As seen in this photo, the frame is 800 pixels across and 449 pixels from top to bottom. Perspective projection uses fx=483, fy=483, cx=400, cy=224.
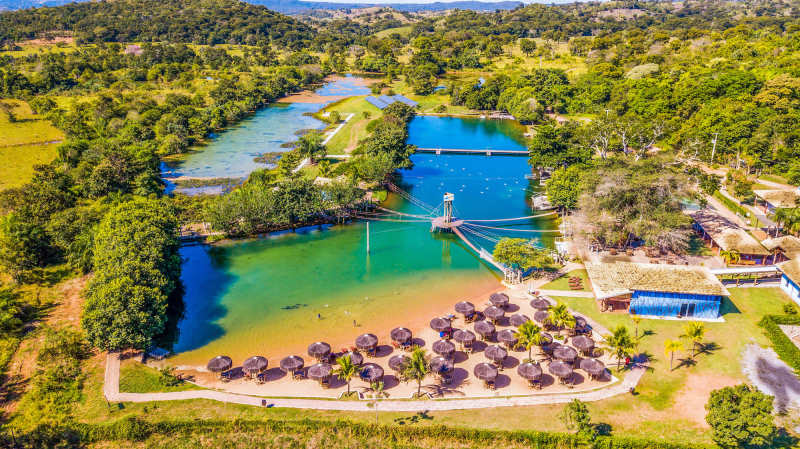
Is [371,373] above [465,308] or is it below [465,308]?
below

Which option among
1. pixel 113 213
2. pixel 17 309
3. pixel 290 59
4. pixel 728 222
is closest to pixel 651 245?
pixel 728 222

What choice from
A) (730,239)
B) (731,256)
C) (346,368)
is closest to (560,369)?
(346,368)

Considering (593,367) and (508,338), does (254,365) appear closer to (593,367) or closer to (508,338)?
(508,338)

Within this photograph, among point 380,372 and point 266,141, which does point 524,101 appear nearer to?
point 266,141

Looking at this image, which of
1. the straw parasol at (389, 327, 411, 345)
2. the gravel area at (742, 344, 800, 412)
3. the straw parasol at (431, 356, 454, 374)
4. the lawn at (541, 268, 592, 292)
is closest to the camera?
the gravel area at (742, 344, 800, 412)

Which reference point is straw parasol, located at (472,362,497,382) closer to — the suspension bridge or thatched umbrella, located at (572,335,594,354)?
thatched umbrella, located at (572,335,594,354)

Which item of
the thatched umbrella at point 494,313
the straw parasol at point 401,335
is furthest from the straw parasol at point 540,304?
the straw parasol at point 401,335

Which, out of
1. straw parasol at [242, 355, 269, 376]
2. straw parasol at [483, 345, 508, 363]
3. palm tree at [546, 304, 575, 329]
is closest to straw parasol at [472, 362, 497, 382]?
straw parasol at [483, 345, 508, 363]
